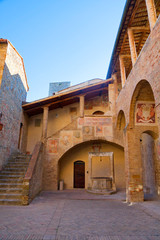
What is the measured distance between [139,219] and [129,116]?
425 cm

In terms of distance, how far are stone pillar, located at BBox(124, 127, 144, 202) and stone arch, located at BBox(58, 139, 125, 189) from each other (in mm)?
4304

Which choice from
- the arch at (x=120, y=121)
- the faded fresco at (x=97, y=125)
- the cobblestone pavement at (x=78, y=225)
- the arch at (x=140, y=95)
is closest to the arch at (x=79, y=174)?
the faded fresco at (x=97, y=125)

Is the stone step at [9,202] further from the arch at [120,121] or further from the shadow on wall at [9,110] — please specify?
the arch at [120,121]

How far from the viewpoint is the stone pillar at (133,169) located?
6.78 m

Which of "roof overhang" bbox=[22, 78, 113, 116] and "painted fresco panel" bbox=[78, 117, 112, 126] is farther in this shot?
"roof overhang" bbox=[22, 78, 113, 116]

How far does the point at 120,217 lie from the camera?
4.57 m

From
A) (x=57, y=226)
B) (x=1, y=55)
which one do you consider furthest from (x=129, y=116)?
(x=1, y=55)

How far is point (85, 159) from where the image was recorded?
12.2 meters

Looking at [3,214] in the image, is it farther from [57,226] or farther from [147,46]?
[147,46]

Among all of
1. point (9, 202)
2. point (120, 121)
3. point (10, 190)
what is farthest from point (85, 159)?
point (9, 202)

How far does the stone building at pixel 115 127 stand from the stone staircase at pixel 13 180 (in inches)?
11.3

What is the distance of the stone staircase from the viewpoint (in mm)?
6053

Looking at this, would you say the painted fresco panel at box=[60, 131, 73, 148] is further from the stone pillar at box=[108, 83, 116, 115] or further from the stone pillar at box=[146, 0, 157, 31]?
the stone pillar at box=[146, 0, 157, 31]

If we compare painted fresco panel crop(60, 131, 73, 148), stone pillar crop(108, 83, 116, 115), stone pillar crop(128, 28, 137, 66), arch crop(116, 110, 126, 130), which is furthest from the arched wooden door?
stone pillar crop(128, 28, 137, 66)
